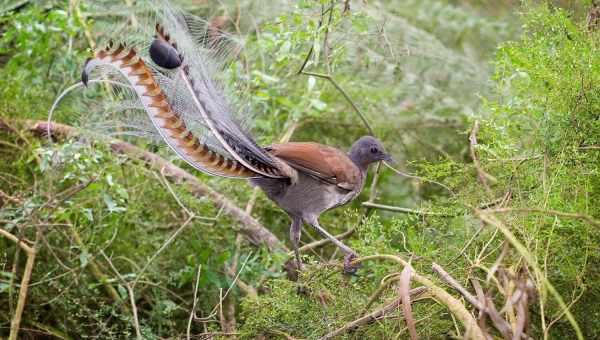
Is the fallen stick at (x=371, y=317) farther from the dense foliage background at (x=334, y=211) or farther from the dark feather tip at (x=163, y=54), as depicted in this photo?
the dark feather tip at (x=163, y=54)

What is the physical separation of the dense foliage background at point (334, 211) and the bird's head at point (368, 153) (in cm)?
21

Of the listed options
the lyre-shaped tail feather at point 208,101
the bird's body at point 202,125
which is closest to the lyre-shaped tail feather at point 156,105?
the bird's body at point 202,125

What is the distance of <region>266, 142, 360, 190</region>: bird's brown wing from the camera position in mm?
4418

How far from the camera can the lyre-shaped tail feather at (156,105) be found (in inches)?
128

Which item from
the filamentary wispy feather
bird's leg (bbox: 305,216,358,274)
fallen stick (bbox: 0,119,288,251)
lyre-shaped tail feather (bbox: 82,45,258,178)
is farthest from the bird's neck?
lyre-shaped tail feather (bbox: 82,45,258,178)

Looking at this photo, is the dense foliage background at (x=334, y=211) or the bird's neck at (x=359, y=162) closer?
the dense foliage background at (x=334, y=211)

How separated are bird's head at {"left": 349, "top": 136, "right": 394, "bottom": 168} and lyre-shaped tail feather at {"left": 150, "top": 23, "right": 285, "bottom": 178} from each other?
46.3 inches

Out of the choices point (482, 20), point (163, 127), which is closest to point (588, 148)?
point (163, 127)

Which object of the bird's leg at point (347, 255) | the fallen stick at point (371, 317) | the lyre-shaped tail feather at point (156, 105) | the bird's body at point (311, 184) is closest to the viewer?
the fallen stick at point (371, 317)

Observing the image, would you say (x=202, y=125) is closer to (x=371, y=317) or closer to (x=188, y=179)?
(x=371, y=317)

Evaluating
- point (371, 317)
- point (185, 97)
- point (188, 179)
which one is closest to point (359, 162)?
point (188, 179)

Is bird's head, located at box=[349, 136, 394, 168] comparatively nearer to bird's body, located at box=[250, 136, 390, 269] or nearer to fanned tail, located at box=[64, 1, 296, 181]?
bird's body, located at box=[250, 136, 390, 269]

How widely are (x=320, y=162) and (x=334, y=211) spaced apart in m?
1.31

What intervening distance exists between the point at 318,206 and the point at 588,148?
185cm
